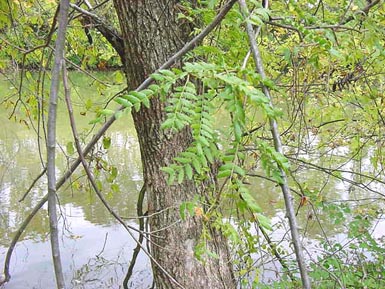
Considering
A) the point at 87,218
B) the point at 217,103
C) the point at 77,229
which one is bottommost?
the point at 77,229

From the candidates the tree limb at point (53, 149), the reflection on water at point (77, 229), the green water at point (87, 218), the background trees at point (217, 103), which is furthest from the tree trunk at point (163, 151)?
the tree limb at point (53, 149)

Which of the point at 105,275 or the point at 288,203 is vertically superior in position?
the point at 288,203

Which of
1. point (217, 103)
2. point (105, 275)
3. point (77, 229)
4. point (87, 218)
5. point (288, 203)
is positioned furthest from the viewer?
point (87, 218)

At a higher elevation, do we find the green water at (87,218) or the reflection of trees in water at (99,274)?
the green water at (87,218)

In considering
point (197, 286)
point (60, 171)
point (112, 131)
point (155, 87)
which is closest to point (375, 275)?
point (197, 286)

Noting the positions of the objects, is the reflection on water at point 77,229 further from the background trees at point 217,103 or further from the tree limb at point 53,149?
the tree limb at point 53,149

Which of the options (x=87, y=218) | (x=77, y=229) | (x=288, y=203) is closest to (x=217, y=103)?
(x=288, y=203)

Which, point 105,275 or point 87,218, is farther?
point 87,218

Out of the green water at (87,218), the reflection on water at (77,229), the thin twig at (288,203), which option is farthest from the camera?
the reflection on water at (77,229)

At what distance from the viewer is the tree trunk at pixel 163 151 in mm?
2111

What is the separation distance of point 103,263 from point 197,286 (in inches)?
112

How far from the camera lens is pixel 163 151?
7.34 ft

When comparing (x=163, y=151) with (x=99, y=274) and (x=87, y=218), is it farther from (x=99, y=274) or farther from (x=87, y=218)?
(x=87, y=218)

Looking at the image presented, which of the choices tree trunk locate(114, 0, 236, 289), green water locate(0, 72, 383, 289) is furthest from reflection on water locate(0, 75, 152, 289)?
tree trunk locate(114, 0, 236, 289)
